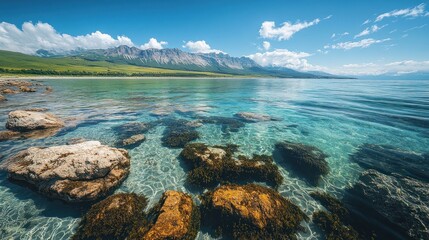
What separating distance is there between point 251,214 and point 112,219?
643 cm

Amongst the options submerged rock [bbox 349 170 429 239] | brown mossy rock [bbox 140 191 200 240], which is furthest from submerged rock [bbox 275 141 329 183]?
brown mossy rock [bbox 140 191 200 240]

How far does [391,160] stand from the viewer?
1530 centimetres

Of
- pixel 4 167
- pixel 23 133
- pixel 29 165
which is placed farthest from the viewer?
pixel 23 133

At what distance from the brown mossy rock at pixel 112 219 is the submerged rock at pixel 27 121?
17.0 m

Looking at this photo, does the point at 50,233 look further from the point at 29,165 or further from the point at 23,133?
the point at 23,133

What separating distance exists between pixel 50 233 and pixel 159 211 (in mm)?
5057

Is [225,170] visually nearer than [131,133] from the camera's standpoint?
Yes

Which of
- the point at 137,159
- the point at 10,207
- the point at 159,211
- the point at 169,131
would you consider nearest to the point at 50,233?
the point at 10,207

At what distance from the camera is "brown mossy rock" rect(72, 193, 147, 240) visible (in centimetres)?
821

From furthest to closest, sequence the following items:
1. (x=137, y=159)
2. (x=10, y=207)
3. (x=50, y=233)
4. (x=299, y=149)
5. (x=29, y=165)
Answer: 1. (x=299, y=149)
2. (x=137, y=159)
3. (x=29, y=165)
4. (x=10, y=207)
5. (x=50, y=233)

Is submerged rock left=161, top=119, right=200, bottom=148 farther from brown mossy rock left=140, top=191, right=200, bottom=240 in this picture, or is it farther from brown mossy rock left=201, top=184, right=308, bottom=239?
brown mossy rock left=201, top=184, right=308, bottom=239

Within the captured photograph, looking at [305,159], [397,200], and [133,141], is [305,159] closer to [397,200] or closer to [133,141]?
→ [397,200]

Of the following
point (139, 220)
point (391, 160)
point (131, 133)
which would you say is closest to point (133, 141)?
point (131, 133)

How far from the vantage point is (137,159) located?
1496 cm
